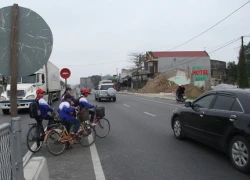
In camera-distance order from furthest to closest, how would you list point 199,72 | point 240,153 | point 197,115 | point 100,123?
point 199,72 < point 100,123 < point 197,115 < point 240,153

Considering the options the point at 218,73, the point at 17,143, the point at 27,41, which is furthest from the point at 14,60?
the point at 218,73

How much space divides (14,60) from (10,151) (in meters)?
1.14

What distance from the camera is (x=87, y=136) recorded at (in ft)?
27.9

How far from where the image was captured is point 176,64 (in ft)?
230

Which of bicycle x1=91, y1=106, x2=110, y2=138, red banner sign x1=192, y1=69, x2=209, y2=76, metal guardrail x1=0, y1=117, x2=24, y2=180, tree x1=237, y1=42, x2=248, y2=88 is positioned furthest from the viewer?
red banner sign x1=192, y1=69, x2=209, y2=76

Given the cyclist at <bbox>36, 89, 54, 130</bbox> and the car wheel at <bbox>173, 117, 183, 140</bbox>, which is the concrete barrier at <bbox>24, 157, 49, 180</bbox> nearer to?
the cyclist at <bbox>36, 89, 54, 130</bbox>

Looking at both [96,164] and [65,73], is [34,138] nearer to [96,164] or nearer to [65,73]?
[96,164]

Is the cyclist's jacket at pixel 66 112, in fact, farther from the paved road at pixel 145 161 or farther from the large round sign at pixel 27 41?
the large round sign at pixel 27 41

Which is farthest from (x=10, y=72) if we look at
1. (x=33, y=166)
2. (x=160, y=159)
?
(x=160, y=159)

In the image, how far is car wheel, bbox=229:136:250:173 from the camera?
5.19 metres

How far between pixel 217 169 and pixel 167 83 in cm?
5160

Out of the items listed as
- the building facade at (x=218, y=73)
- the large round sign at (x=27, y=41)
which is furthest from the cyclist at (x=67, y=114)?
the building facade at (x=218, y=73)

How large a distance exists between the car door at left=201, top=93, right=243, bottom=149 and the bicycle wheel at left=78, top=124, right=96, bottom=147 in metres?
3.13

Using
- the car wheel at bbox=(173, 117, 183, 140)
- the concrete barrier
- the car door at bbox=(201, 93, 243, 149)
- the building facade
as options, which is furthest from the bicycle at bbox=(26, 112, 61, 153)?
the building facade
